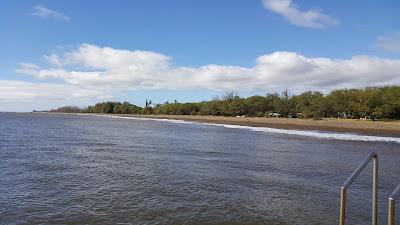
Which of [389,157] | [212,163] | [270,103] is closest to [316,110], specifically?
[270,103]

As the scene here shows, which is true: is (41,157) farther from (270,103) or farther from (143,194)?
(270,103)

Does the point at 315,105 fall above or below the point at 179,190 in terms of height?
above

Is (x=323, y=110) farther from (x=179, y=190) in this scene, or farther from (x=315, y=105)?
(x=179, y=190)

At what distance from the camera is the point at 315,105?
326 feet

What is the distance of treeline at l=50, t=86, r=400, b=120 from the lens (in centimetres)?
8175

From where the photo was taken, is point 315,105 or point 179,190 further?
point 315,105

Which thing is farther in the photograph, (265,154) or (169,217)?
(265,154)

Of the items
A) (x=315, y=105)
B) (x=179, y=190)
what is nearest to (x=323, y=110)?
(x=315, y=105)

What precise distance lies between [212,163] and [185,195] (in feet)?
25.7

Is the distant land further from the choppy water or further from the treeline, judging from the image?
the choppy water

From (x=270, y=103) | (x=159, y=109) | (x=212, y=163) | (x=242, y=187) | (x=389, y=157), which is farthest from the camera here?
(x=159, y=109)

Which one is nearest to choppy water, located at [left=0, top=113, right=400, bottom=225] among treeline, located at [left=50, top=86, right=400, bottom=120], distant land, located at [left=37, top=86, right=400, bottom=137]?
distant land, located at [left=37, top=86, right=400, bottom=137]

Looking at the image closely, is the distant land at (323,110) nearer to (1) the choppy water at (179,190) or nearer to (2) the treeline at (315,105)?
(2) the treeline at (315,105)

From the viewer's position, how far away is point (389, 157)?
2494cm
